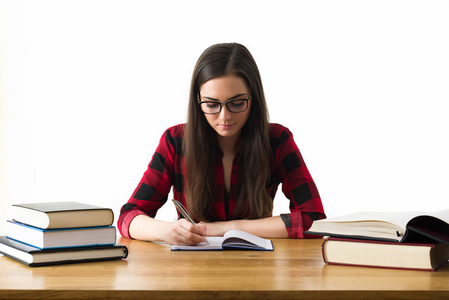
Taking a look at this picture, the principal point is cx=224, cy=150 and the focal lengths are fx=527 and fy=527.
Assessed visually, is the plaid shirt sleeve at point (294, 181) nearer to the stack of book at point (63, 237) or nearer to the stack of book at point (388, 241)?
the stack of book at point (388, 241)

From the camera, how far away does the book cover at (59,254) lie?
1147mm

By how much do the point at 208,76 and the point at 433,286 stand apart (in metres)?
1.11

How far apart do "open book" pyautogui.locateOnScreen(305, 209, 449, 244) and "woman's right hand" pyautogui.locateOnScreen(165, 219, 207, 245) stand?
341 millimetres

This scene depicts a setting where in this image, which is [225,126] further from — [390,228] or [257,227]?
[390,228]

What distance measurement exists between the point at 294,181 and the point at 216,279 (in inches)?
39.6

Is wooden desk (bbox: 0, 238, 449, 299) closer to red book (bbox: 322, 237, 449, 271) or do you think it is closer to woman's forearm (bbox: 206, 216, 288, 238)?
red book (bbox: 322, 237, 449, 271)

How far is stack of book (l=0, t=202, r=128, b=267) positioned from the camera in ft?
3.81

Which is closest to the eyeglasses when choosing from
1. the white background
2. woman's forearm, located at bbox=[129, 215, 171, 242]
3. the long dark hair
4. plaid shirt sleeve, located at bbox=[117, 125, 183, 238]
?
the long dark hair

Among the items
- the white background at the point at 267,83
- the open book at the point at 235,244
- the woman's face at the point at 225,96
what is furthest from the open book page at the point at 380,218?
the white background at the point at 267,83

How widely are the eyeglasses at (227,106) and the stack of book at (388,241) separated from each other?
0.69 metres

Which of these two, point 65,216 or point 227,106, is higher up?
point 227,106

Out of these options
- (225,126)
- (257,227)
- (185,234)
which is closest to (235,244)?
(185,234)

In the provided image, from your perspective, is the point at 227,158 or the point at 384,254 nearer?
the point at 384,254

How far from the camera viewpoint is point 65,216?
119 cm
